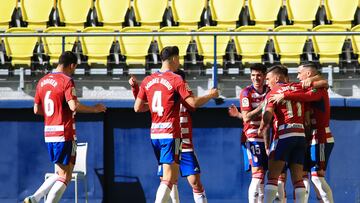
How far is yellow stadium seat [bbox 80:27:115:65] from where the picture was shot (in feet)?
53.1

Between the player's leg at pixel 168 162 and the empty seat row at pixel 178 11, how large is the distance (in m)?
5.79

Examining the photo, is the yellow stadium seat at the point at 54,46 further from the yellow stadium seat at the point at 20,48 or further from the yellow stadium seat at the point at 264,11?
the yellow stadium seat at the point at 264,11

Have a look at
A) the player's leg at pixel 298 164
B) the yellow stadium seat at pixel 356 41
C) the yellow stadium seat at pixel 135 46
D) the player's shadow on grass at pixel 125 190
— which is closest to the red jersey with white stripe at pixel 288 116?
the player's leg at pixel 298 164

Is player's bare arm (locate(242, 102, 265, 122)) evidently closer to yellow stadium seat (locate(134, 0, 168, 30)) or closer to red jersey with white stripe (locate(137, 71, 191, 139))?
red jersey with white stripe (locate(137, 71, 191, 139))

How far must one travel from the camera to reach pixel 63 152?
1213 cm

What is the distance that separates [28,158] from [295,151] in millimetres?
5217

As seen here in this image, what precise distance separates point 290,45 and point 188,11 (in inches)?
84.5

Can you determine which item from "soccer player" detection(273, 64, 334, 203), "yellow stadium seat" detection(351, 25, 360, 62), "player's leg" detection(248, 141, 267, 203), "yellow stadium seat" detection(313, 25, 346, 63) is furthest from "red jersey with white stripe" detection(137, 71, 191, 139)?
Result: "yellow stadium seat" detection(351, 25, 360, 62)

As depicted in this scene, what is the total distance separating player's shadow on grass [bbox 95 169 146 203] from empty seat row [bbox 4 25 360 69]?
213cm

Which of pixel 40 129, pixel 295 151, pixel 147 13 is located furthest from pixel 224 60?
pixel 295 151

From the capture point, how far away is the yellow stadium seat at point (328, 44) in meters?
15.8

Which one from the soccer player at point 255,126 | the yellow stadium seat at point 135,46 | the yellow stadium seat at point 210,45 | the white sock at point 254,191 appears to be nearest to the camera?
the white sock at point 254,191

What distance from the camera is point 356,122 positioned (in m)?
14.8

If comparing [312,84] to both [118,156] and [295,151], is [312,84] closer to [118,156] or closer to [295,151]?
[295,151]
